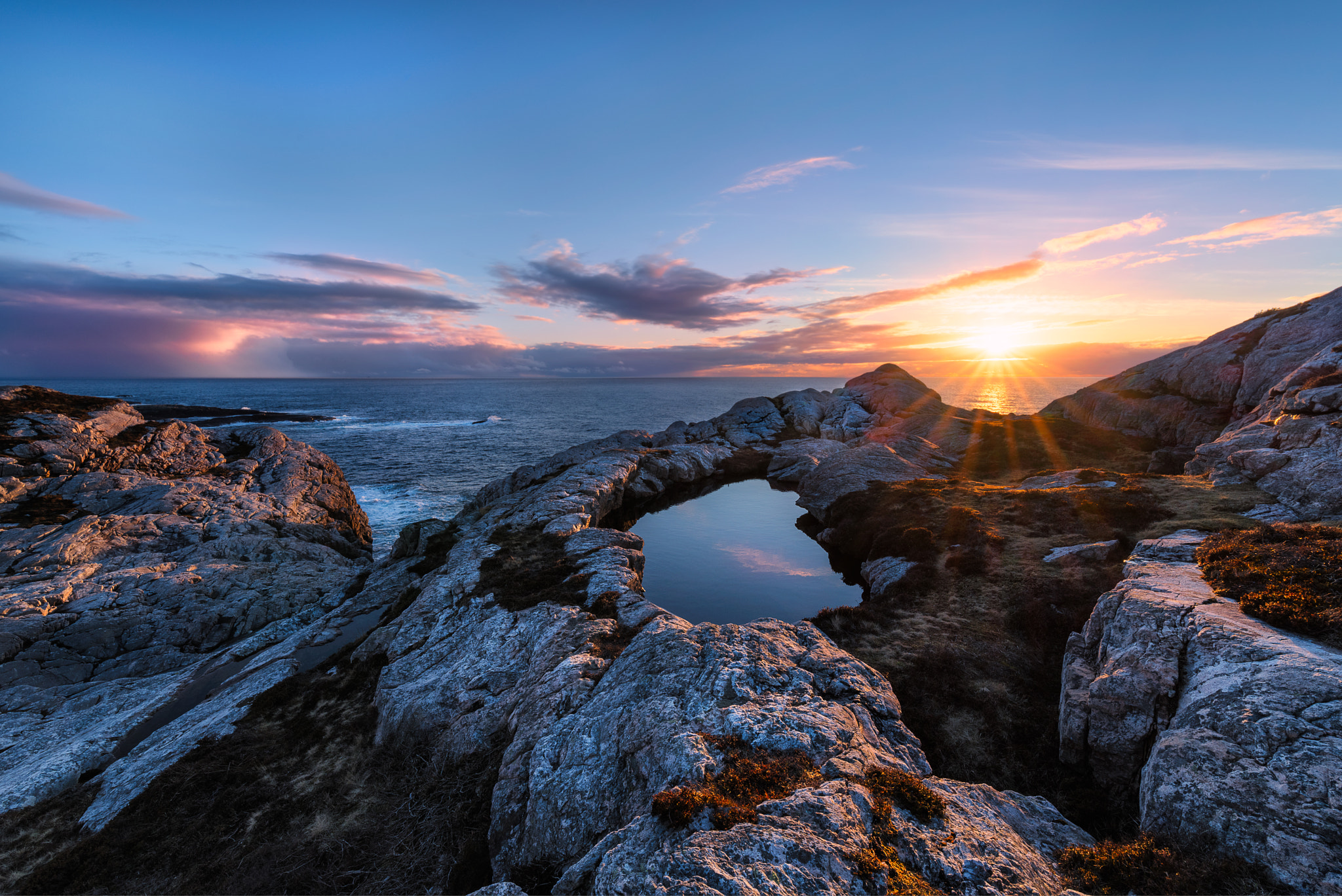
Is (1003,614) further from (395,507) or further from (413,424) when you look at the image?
(413,424)

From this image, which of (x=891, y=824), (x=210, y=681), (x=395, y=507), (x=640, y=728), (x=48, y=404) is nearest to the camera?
(x=891, y=824)

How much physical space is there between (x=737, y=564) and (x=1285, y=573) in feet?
97.7

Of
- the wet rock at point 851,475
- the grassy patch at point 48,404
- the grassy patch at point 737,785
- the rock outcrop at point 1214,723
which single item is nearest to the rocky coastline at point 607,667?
the rock outcrop at point 1214,723

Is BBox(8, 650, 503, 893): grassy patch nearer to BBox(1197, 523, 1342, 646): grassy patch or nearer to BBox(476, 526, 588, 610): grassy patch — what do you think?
BBox(476, 526, 588, 610): grassy patch

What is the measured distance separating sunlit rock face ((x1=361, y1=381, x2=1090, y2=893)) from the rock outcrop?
10.9 ft

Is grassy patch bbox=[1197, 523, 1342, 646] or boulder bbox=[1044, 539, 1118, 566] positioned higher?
grassy patch bbox=[1197, 523, 1342, 646]

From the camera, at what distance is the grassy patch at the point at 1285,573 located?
13539 mm

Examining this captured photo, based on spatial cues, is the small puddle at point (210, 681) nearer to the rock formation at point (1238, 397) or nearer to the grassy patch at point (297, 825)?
the grassy patch at point (297, 825)

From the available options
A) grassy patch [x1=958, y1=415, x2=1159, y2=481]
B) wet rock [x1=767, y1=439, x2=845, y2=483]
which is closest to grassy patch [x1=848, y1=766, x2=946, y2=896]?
wet rock [x1=767, y1=439, x2=845, y2=483]

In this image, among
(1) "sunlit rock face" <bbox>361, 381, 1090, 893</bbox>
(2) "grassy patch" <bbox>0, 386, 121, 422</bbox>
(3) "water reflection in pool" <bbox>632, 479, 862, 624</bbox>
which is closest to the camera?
(1) "sunlit rock face" <bbox>361, 381, 1090, 893</bbox>

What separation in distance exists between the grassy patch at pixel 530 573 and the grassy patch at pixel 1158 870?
20605mm

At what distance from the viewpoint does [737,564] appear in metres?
40.6

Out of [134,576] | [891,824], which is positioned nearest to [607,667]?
[891,824]

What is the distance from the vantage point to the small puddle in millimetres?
21750
